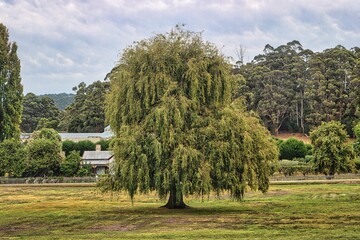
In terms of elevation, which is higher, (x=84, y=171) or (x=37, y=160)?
(x=37, y=160)

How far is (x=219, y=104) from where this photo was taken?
2772cm

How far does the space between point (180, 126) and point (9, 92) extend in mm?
53076

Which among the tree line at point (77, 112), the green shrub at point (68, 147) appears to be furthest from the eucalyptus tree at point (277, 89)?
the green shrub at point (68, 147)

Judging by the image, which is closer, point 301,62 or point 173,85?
point 173,85

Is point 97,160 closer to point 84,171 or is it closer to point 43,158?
point 84,171

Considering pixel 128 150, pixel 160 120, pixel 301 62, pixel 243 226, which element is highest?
pixel 301 62

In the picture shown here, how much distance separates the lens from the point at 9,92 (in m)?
71.4

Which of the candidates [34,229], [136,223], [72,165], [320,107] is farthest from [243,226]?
[320,107]

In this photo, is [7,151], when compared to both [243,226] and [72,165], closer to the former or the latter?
[72,165]

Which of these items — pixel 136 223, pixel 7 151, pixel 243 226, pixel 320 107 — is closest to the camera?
pixel 243 226

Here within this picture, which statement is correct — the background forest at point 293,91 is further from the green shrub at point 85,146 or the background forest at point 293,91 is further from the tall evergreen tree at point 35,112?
the green shrub at point 85,146

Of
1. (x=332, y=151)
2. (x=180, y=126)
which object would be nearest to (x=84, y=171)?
(x=332, y=151)

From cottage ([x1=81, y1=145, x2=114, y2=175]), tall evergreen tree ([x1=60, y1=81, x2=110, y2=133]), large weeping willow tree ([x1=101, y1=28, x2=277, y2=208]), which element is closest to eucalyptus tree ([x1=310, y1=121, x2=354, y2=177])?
large weeping willow tree ([x1=101, y1=28, x2=277, y2=208])

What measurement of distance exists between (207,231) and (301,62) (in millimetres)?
91958
